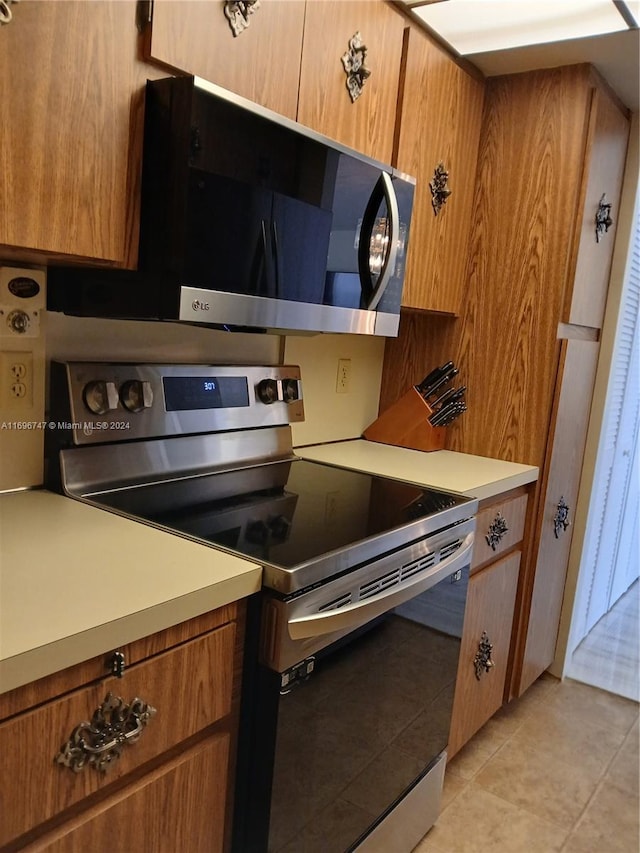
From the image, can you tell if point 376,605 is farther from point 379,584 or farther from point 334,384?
point 334,384

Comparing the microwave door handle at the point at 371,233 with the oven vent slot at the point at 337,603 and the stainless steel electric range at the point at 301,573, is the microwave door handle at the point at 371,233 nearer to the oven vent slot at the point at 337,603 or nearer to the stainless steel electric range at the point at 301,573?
the stainless steel electric range at the point at 301,573

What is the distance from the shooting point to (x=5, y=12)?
893mm

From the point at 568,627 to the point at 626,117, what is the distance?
1790mm

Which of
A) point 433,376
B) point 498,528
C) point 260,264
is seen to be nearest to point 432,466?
point 498,528

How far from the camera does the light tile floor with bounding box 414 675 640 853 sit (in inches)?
69.1

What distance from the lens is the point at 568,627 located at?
98.5 inches

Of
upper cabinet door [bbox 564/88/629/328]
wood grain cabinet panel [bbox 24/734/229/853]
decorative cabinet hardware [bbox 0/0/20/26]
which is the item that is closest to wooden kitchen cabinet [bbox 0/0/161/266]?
decorative cabinet hardware [bbox 0/0/20/26]

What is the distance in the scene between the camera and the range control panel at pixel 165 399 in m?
1.36

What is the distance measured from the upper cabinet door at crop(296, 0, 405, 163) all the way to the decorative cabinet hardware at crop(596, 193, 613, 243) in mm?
831

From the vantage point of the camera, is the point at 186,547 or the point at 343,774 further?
the point at 343,774

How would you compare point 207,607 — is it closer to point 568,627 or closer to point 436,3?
point 436,3

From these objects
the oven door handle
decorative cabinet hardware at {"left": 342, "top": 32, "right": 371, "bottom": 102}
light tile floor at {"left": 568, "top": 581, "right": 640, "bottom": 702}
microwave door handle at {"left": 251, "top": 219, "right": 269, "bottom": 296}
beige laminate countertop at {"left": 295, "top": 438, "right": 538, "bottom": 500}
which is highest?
decorative cabinet hardware at {"left": 342, "top": 32, "right": 371, "bottom": 102}

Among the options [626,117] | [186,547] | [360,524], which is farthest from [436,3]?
[186,547]

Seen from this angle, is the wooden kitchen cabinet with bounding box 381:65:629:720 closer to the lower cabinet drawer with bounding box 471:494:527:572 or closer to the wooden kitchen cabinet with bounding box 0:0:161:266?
the lower cabinet drawer with bounding box 471:494:527:572
